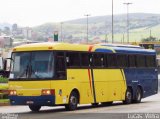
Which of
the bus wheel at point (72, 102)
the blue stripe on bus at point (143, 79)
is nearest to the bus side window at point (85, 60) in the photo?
the bus wheel at point (72, 102)

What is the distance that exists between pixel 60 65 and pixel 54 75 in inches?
26.0

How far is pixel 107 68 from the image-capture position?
31.2m

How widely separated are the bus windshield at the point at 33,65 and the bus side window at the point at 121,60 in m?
6.89

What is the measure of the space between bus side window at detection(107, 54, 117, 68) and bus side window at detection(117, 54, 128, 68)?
0.38 meters

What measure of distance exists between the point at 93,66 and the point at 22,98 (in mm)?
4730

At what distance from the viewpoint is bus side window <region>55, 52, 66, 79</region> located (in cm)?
2648

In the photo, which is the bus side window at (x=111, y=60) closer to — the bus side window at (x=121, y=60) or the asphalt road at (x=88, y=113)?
the bus side window at (x=121, y=60)

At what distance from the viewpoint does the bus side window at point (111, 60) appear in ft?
103

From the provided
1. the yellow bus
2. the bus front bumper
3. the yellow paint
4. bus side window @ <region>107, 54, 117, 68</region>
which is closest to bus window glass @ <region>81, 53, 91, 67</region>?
the yellow bus

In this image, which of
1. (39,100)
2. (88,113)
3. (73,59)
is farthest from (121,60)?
(88,113)

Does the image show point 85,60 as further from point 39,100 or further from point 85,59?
point 39,100

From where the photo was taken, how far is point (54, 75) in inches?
1032

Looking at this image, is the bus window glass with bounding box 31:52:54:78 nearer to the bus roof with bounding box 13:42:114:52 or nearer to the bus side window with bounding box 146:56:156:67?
the bus roof with bounding box 13:42:114:52

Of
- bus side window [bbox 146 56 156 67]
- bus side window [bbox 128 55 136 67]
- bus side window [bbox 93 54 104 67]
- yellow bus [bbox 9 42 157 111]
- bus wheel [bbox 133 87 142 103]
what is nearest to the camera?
yellow bus [bbox 9 42 157 111]
